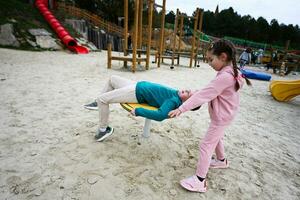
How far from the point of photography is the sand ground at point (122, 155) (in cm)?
215

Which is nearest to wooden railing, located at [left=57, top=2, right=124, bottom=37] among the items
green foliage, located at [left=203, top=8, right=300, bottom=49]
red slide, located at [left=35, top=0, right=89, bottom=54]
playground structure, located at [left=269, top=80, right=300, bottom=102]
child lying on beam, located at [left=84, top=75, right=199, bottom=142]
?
red slide, located at [left=35, top=0, right=89, bottom=54]

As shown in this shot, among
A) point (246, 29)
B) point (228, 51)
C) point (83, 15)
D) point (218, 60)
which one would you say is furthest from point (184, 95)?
point (246, 29)

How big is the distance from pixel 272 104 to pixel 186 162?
16.0ft

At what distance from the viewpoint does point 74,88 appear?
17.6 ft

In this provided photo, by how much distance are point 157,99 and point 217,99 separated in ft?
2.38

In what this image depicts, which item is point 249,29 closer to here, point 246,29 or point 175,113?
Answer: point 246,29

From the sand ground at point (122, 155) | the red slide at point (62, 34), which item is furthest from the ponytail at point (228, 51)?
the red slide at point (62, 34)

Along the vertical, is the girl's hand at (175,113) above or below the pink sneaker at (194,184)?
above

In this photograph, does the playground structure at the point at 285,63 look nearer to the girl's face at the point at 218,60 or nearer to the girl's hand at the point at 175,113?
the girl's face at the point at 218,60

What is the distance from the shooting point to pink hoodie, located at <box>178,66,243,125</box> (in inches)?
83.5

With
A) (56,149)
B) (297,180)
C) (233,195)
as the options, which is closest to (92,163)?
(56,149)

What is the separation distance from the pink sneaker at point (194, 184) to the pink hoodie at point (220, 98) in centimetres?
64

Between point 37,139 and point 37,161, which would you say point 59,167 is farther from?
point 37,139

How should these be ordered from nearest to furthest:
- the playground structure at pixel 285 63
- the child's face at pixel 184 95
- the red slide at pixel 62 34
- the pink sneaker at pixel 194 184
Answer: the pink sneaker at pixel 194 184 < the child's face at pixel 184 95 < the red slide at pixel 62 34 < the playground structure at pixel 285 63
